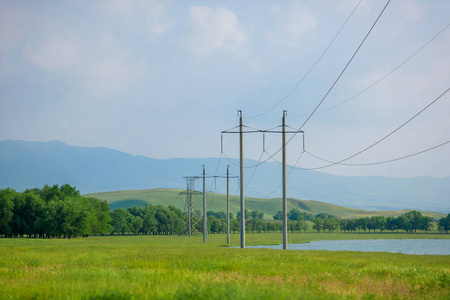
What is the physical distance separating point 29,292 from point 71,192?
481ft

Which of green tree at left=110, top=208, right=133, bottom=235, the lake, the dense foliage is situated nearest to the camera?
the lake

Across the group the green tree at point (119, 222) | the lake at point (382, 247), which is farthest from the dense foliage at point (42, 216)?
the lake at point (382, 247)


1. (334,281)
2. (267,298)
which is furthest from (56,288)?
(334,281)

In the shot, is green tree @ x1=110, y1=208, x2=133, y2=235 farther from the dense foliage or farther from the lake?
the lake

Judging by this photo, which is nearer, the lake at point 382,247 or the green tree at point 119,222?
the lake at point 382,247

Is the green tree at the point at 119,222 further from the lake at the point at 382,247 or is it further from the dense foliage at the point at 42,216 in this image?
the lake at the point at 382,247

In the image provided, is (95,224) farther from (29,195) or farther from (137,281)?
(137,281)

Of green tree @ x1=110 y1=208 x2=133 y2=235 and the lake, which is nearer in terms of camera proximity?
the lake

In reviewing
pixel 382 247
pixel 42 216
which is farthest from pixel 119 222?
pixel 382 247

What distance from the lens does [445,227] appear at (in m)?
198

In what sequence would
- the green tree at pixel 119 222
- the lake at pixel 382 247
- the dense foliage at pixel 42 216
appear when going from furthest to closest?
the green tree at pixel 119 222, the dense foliage at pixel 42 216, the lake at pixel 382 247

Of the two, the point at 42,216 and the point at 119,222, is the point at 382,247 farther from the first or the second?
the point at 119,222

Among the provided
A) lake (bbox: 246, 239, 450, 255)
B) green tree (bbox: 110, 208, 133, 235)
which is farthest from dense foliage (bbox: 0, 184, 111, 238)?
lake (bbox: 246, 239, 450, 255)

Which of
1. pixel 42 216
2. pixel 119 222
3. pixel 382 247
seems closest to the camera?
pixel 382 247
